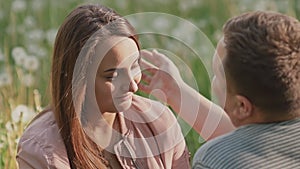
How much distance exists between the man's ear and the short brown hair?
2 centimetres

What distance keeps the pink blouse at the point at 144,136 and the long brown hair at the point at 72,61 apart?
0.04 metres

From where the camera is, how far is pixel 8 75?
14.4 ft

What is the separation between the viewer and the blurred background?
13.9ft

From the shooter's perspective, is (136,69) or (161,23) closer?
(136,69)

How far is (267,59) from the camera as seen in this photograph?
2156mm

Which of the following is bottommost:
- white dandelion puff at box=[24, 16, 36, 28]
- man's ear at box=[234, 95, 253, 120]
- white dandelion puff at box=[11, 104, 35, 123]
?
white dandelion puff at box=[24, 16, 36, 28]

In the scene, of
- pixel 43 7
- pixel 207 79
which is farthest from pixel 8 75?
pixel 43 7

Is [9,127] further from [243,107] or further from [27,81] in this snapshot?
[243,107]

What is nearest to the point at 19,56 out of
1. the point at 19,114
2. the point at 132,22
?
the point at 132,22

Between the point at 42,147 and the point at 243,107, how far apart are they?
→ 0.68 m

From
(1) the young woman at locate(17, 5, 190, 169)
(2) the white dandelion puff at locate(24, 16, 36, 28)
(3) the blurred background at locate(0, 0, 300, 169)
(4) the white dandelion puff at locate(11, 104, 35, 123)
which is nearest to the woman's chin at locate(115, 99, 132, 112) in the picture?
(1) the young woman at locate(17, 5, 190, 169)

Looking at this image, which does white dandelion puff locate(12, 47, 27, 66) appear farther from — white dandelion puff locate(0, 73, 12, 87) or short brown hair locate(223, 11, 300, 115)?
short brown hair locate(223, 11, 300, 115)

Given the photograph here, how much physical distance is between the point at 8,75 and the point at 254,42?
95.7 inches

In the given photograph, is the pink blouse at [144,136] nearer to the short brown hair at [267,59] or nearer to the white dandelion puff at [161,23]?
the short brown hair at [267,59]
